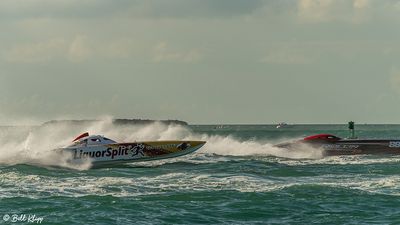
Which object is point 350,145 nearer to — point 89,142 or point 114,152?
point 114,152

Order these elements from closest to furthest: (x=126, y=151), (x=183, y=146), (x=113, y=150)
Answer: (x=113, y=150) → (x=126, y=151) → (x=183, y=146)

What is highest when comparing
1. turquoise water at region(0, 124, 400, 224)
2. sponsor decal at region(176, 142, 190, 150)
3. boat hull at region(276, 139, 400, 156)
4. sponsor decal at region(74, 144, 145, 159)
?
boat hull at region(276, 139, 400, 156)

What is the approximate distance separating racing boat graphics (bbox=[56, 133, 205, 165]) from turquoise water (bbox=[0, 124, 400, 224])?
29.5 inches

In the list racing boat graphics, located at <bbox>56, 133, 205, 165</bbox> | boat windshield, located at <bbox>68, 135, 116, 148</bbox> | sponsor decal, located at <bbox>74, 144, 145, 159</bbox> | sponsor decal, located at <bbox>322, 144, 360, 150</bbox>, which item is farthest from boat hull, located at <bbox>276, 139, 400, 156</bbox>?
boat windshield, located at <bbox>68, 135, 116, 148</bbox>

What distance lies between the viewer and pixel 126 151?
133 ft

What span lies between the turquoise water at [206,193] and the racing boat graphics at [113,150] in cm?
75

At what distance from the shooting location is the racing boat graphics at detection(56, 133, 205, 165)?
39781mm

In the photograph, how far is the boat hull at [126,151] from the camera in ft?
130

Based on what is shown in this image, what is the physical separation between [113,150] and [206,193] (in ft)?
48.3

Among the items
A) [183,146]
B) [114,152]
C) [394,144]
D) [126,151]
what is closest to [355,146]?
[394,144]

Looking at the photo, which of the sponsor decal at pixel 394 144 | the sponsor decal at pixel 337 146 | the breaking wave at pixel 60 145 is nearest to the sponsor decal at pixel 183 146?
the breaking wave at pixel 60 145

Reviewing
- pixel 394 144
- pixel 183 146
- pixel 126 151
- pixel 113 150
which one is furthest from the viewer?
pixel 394 144

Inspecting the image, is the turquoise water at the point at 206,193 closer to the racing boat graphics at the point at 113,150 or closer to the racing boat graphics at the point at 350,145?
the racing boat graphics at the point at 113,150

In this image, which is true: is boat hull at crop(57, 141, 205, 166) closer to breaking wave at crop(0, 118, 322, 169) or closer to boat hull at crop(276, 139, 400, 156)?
breaking wave at crop(0, 118, 322, 169)
